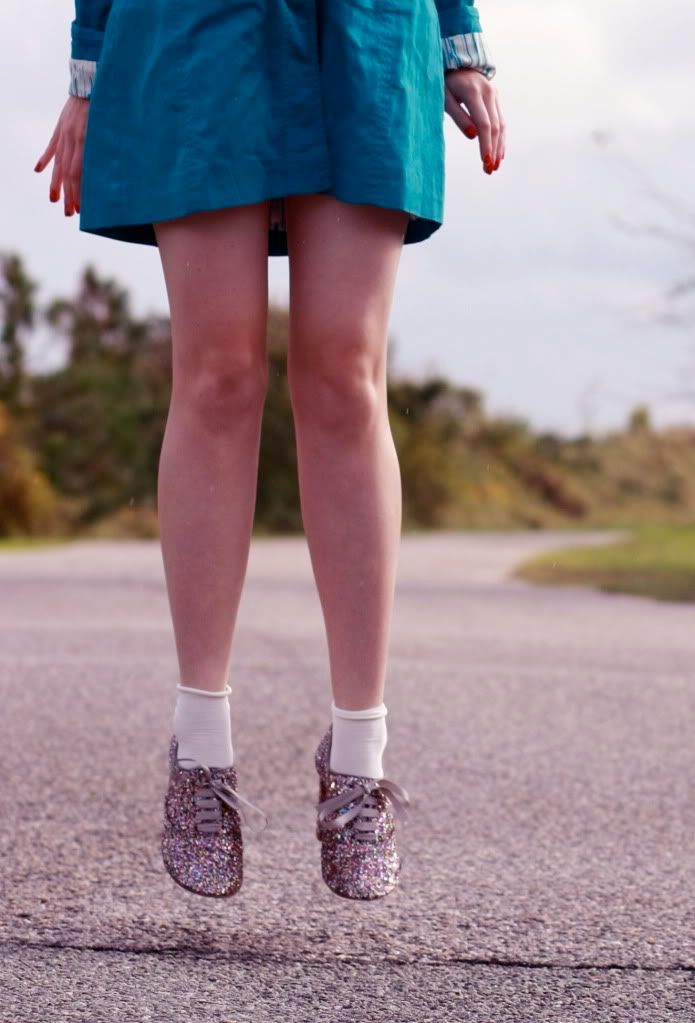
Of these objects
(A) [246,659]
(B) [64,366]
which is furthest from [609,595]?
(B) [64,366]

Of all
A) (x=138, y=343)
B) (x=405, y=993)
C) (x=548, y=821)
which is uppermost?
(x=405, y=993)

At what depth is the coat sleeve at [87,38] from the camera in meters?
2.14

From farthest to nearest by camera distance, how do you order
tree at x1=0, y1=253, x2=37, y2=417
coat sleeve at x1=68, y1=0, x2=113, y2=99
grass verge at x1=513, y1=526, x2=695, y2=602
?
1. tree at x1=0, y1=253, x2=37, y2=417
2. grass verge at x1=513, y1=526, x2=695, y2=602
3. coat sleeve at x1=68, y1=0, x2=113, y2=99

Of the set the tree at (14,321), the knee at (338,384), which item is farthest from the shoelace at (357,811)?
the tree at (14,321)

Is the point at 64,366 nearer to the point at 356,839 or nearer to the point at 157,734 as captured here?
the point at 157,734

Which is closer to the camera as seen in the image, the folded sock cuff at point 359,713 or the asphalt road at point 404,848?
the asphalt road at point 404,848

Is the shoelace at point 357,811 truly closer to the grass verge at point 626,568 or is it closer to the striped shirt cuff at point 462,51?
the striped shirt cuff at point 462,51

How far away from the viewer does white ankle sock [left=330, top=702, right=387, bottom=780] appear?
2.09 m

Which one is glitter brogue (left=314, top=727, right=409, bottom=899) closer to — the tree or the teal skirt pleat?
the teal skirt pleat

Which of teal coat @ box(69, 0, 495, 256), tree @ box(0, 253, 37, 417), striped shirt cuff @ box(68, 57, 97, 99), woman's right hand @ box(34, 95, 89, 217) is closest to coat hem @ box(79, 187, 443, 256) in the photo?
teal coat @ box(69, 0, 495, 256)

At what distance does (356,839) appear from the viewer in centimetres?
204

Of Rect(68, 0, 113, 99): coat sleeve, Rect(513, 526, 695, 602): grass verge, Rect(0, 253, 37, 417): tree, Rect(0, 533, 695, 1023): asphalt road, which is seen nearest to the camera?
Rect(0, 533, 695, 1023): asphalt road

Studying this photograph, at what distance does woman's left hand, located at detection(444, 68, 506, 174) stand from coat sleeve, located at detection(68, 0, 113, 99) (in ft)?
1.88

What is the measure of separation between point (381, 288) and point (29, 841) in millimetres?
1336
